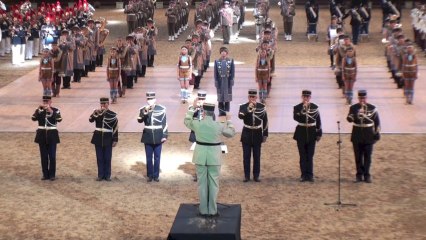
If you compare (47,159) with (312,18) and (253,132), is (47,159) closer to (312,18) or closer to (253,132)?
(253,132)

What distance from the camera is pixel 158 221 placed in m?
13.5

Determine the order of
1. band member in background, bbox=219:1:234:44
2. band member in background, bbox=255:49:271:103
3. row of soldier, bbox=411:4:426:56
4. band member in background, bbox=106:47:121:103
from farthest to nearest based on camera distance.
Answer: band member in background, bbox=219:1:234:44, row of soldier, bbox=411:4:426:56, band member in background, bbox=106:47:121:103, band member in background, bbox=255:49:271:103

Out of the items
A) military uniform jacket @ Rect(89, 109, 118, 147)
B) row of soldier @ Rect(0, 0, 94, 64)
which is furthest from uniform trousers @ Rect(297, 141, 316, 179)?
row of soldier @ Rect(0, 0, 94, 64)

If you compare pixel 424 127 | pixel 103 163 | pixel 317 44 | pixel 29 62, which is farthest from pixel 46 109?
pixel 317 44

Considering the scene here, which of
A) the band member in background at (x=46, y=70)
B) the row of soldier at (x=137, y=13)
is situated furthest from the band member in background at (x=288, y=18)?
the band member in background at (x=46, y=70)

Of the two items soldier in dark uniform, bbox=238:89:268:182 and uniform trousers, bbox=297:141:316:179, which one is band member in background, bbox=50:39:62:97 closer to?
soldier in dark uniform, bbox=238:89:268:182

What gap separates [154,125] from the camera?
1564 centimetres

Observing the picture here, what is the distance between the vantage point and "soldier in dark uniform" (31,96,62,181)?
51.7ft

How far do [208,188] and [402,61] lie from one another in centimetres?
1229

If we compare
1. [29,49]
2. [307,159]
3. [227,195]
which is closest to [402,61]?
[307,159]

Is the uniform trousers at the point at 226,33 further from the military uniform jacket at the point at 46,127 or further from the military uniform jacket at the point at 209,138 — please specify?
the military uniform jacket at the point at 209,138

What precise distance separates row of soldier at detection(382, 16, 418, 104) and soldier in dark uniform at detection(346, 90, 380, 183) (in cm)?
703

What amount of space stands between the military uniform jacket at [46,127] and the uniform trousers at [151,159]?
1765 mm

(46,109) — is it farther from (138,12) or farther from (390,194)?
(138,12)
